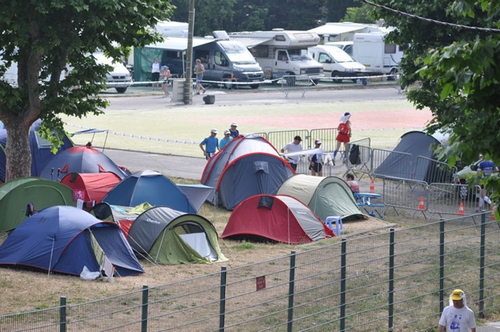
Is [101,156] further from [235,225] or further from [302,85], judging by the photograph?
[302,85]

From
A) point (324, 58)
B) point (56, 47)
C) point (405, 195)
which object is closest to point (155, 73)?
point (324, 58)

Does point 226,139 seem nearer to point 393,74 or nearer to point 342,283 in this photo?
point 342,283

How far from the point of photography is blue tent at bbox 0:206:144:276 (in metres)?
14.5

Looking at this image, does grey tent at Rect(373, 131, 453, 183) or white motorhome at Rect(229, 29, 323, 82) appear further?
white motorhome at Rect(229, 29, 323, 82)

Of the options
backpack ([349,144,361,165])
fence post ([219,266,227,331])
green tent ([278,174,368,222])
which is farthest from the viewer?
backpack ([349,144,361,165])

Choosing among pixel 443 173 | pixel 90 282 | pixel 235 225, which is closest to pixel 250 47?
pixel 443 173

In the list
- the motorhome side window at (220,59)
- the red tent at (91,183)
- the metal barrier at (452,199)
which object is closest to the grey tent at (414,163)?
the metal barrier at (452,199)

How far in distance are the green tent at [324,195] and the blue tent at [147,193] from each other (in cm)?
239

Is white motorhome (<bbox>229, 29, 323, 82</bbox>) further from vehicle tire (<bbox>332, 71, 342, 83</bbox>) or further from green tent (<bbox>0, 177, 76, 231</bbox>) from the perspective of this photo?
green tent (<bbox>0, 177, 76, 231</bbox>)

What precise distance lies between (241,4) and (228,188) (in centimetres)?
5226

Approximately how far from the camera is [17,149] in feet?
65.5

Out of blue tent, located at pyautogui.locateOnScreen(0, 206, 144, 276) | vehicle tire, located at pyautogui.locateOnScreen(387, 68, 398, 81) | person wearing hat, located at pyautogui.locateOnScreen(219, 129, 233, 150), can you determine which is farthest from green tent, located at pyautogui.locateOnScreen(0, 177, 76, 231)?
vehicle tire, located at pyautogui.locateOnScreen(387, 68, 398, 81)

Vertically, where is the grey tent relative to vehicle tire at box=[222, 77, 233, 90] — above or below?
below

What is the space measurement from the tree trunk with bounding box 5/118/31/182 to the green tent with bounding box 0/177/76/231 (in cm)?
188
